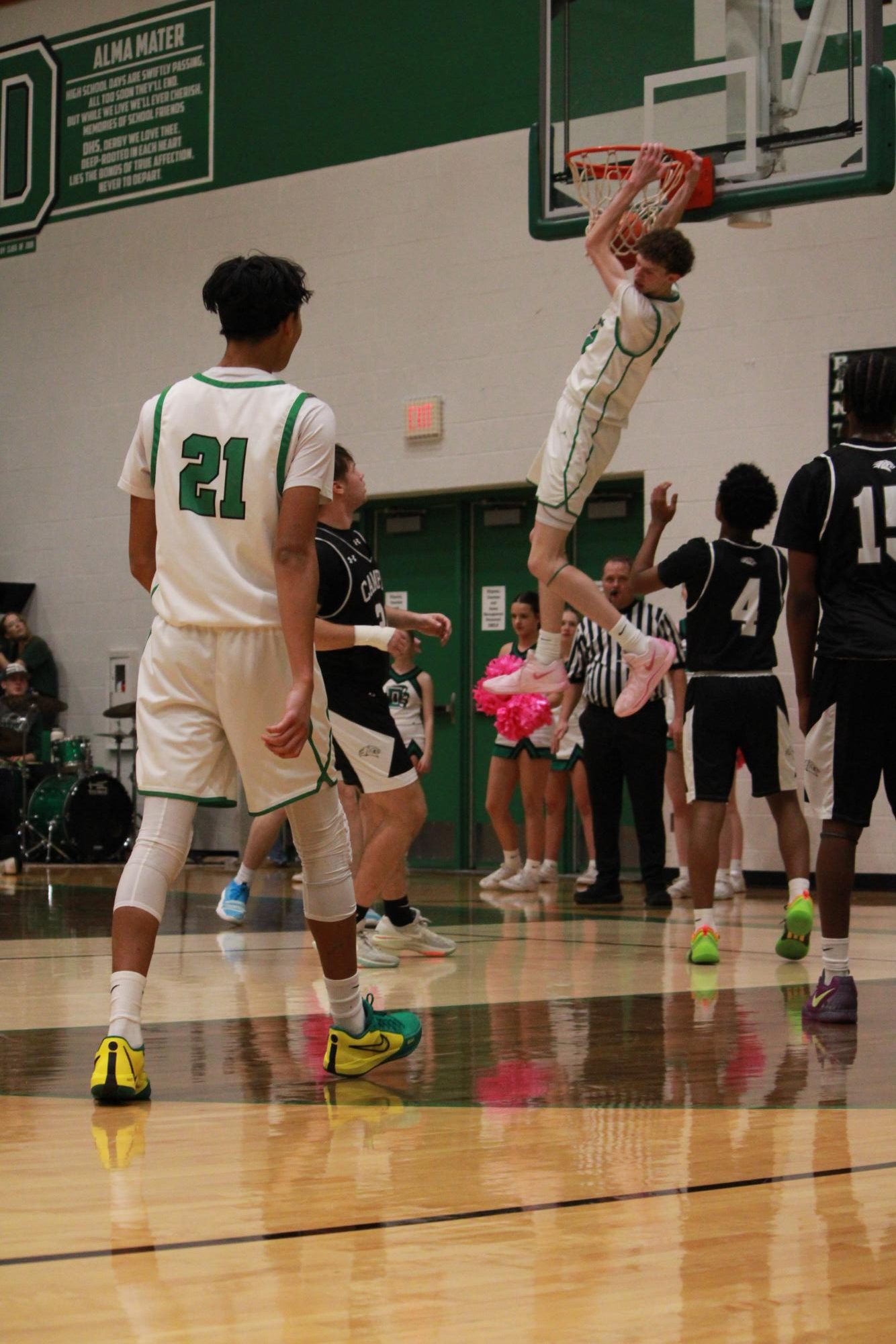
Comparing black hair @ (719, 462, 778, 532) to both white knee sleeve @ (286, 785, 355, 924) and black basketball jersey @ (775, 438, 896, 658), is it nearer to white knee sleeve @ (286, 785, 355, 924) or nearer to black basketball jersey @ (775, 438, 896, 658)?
black basketball jersey @ (775, 438, 896, 658)

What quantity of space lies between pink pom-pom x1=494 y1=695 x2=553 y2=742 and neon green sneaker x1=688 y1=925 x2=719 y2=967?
448cm

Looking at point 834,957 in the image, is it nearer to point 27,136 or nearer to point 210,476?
point 210,476

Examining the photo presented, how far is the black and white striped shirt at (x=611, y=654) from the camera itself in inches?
379

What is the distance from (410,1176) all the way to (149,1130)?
665mm

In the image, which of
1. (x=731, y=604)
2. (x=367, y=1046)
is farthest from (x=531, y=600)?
(x=367, y=1046)

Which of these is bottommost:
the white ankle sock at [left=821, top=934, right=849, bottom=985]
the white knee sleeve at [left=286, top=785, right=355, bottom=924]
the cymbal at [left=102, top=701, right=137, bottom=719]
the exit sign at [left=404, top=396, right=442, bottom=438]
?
the white ankle sock at [left=821, top=934, right=849, bottom=985]

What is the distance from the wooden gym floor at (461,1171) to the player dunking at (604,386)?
156cm

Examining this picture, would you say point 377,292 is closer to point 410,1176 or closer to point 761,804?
point 761,804

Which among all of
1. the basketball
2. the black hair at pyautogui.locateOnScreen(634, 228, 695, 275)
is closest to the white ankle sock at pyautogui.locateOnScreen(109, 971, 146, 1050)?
the black hair at pyautogui.locateOnScreen(634, 228, 695, 275)

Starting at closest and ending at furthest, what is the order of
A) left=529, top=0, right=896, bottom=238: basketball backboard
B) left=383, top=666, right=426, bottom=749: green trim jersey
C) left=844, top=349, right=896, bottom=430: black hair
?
left=844, top=349, right=896, bottom=430: black hair → left=529, top=0, right=896, bottom=238: basketball backboard → left=383, top=666, right=426, bottom=749: green trim jersey

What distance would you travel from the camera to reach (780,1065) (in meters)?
4.16

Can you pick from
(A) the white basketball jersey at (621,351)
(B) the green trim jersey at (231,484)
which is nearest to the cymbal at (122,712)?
(A) the white basketball jersey at (621,351)

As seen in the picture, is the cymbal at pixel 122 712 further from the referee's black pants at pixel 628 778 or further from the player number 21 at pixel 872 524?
the player number 21 at pixel 872 524

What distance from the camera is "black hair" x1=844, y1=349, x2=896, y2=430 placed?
16.1 ft
